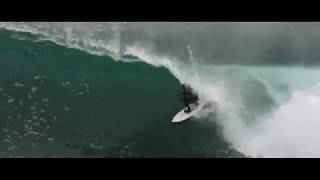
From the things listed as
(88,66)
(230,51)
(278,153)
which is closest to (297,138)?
(278,153)

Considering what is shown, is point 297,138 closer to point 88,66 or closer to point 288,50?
point 288,50

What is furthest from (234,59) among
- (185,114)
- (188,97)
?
(185,114)

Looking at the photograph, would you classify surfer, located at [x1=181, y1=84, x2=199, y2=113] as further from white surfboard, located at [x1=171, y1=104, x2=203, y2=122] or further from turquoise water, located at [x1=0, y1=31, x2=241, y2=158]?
turquoise water, located at [x1=0, y1=31, x2=241, y2=158]

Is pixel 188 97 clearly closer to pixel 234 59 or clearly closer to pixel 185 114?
pixel 185 114

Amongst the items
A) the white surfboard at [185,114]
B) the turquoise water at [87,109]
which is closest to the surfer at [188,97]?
the white surfboard at [185,114]

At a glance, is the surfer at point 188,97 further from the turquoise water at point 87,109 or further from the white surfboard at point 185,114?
the turquoise water at point 87,109

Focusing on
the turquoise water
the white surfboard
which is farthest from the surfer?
the turquoise water

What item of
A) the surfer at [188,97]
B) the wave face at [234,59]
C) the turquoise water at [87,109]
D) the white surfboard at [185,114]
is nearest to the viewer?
the turquoise water at [87,109]
